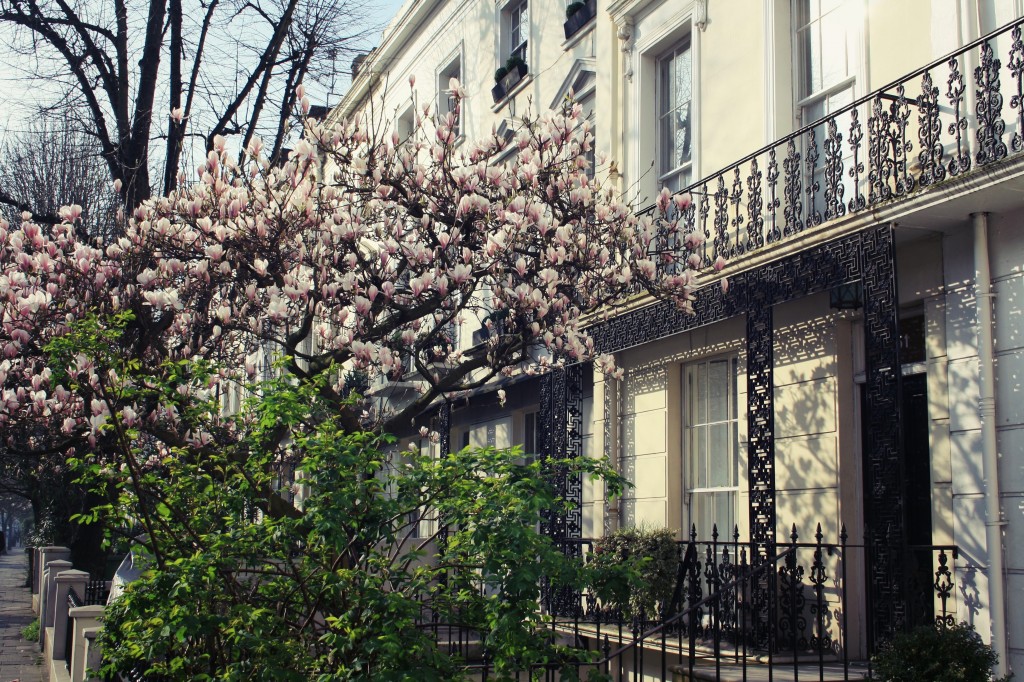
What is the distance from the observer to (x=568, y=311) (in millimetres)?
11008

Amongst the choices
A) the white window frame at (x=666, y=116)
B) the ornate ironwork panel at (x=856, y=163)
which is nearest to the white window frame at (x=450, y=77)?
the white window frame at (x=666, y=116)

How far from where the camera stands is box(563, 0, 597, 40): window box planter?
14570 millimetres

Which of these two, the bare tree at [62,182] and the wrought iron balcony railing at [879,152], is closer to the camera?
the wrought iron balcony railing at [879,152]

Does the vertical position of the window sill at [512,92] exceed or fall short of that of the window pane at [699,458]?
it exceeds it

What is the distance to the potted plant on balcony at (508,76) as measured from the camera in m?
16.6

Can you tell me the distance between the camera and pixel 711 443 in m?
11.7

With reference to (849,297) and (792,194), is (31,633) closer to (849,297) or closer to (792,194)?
(792,194)

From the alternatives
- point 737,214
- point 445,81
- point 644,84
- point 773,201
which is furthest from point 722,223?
point 445,81

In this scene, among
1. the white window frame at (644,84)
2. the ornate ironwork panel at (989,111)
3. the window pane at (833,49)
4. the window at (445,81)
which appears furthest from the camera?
the window at (445,81)

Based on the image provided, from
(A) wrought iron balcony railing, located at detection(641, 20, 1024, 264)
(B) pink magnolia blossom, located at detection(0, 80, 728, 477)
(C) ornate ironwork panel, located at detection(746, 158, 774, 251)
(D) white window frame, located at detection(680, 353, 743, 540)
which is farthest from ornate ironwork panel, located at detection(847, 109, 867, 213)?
(D) white window frame, located at detection(680, 353, 743, 540)

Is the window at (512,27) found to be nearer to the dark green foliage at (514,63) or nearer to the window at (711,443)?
the dark green foliage at (514,63)

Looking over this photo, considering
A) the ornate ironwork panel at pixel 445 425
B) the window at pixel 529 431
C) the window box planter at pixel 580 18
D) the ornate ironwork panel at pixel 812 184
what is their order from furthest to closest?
the ornate ironwork panel at pixel 445 425 → the window at pixel 529 431 → the window box planter at pixel 580 18 → the ornate ironwork panel at pixel 812 184

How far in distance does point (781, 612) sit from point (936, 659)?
251cm

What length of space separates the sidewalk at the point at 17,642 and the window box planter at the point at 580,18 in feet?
35.2
